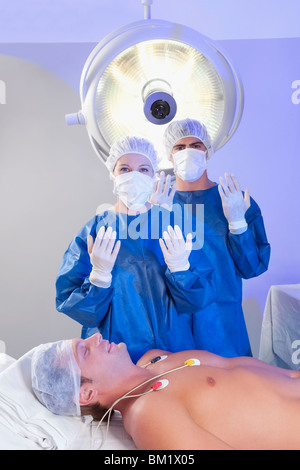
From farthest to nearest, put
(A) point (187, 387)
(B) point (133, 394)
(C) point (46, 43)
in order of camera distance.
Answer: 1. (C) point (46, 43)
2. (B) point (133, 394)
3. (A) point (187, 387)

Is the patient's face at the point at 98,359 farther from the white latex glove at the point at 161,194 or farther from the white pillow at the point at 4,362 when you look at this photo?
the white latex glove at the point at 161,194

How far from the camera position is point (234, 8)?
274 centimetres

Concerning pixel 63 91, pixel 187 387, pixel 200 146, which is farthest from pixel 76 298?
pixel 63 91

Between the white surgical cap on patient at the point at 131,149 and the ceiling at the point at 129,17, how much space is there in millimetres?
1244

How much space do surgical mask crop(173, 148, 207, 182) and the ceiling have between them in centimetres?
111

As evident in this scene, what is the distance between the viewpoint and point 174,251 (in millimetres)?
1737

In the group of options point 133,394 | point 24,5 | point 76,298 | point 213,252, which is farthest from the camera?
point 24,5

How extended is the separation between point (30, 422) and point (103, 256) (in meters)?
0.59

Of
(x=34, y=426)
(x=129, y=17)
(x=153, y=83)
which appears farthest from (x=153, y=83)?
(x=129, y=17)

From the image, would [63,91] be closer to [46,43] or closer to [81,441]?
[46,43]

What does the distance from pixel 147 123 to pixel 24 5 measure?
60.4 inches
